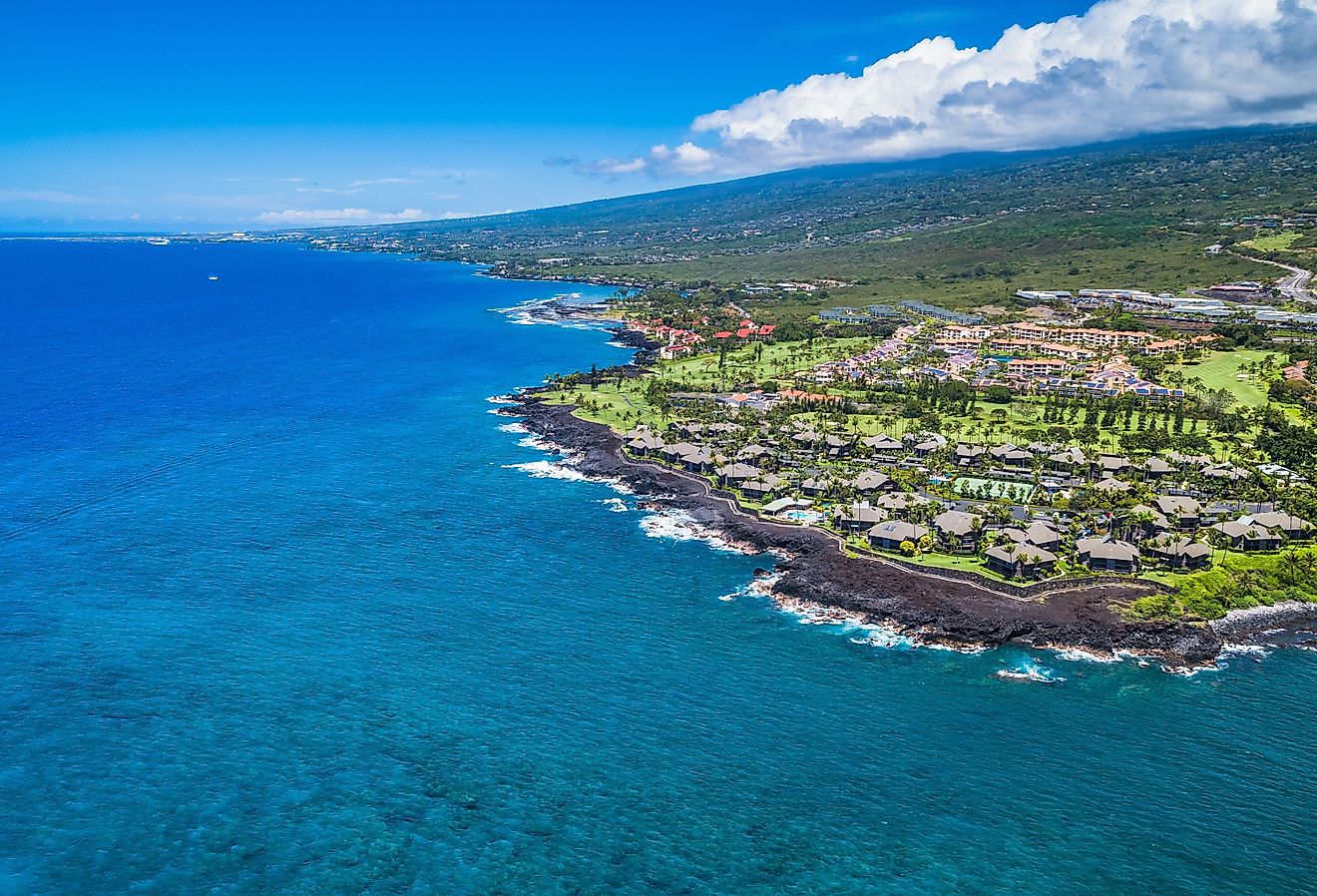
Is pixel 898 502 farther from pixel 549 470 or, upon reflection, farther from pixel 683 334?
pixel 683 334

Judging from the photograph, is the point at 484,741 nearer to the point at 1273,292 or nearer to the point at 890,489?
the point at 890,489

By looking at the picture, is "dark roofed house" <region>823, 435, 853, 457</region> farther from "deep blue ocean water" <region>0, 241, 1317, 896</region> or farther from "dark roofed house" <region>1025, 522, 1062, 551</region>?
"dark roofed house" <region>1025, 522, 1062, 551</region>

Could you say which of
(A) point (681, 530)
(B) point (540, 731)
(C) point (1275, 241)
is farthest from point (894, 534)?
(C) point (1275, 241)

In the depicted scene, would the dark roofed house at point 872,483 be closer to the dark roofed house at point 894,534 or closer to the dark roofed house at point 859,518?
the dark roofed house at point 859,518

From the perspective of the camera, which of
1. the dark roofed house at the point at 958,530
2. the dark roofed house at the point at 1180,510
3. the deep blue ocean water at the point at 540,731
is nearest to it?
the deep blue ocean water at the point at 540,731

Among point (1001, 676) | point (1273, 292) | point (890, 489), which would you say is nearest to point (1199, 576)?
point (1001, 676)

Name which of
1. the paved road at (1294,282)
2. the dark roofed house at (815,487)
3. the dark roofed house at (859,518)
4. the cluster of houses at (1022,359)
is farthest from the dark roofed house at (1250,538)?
the paved road at (1294,282)
